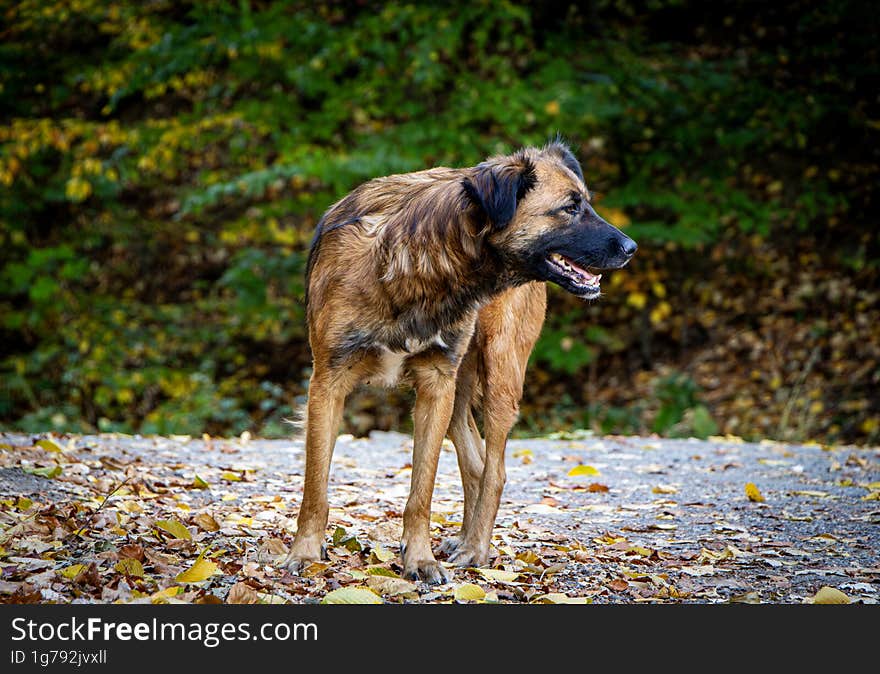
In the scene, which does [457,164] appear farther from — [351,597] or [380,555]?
[351,597]

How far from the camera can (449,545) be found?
5.22 meters

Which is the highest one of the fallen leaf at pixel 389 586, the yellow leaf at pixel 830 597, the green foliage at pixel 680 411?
the yellow leaf at pixel 830 597

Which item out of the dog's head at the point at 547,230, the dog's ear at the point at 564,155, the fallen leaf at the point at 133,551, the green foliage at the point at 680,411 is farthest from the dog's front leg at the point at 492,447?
the green foliage at the point at 680,411

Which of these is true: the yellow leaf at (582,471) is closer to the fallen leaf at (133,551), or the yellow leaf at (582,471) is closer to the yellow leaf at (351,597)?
the yellow leaf at (351,597)

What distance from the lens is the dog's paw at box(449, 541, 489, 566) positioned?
491 cm

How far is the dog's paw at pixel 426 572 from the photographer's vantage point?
4531mm

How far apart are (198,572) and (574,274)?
217cm

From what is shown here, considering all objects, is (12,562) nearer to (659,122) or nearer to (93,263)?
(659,122)

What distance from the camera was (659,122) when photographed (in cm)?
1268

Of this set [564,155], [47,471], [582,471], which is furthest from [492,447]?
[47,471]

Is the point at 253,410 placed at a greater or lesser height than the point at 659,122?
lesser

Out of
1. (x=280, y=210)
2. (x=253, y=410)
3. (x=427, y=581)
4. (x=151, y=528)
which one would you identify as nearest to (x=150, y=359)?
(x=253, y=410)

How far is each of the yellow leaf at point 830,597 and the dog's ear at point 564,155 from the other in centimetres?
222

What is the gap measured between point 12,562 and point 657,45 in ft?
36.4
